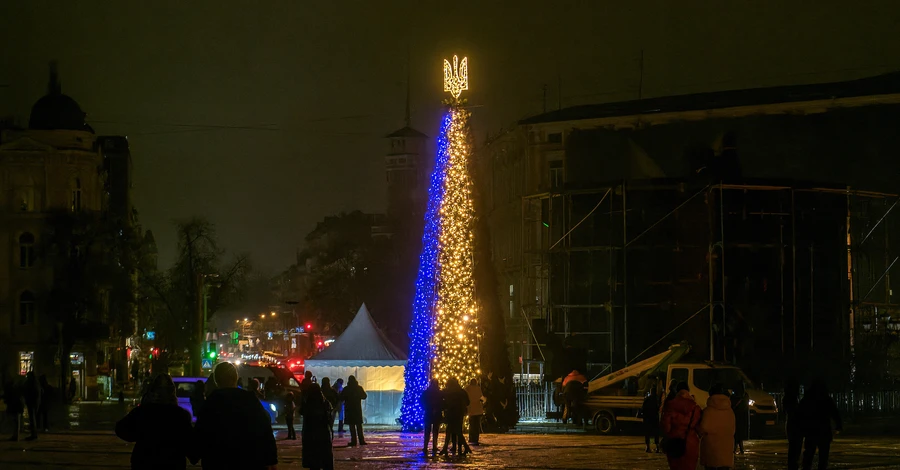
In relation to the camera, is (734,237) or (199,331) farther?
(199,331)

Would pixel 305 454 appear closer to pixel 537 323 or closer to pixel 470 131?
pixel 470 131

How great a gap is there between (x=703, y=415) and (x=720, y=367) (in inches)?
653

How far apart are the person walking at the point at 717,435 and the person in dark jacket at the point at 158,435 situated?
24.0ft

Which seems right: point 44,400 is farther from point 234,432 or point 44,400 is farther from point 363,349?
point 234,432

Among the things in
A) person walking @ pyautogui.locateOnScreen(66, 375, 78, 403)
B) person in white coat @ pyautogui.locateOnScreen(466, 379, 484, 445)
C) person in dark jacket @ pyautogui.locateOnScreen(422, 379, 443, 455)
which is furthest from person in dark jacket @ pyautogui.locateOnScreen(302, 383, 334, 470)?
person walking @ pyautogui.locateOnScreen(66, 375, 78, 403)

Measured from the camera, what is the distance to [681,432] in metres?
15.1

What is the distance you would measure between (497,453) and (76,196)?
50674mm

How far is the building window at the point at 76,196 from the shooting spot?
70250 mm

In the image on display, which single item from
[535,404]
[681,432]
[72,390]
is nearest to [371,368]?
[535,404]

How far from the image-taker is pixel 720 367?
31266mm

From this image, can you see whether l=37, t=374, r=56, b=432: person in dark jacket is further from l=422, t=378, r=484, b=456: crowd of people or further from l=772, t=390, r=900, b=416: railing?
l=772, t=390, r=900, b=416: railing

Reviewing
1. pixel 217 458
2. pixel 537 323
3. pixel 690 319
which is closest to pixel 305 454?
pixel 217 458

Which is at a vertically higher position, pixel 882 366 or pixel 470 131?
pixel 470 131

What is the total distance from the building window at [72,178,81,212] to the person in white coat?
4717 centimetres
